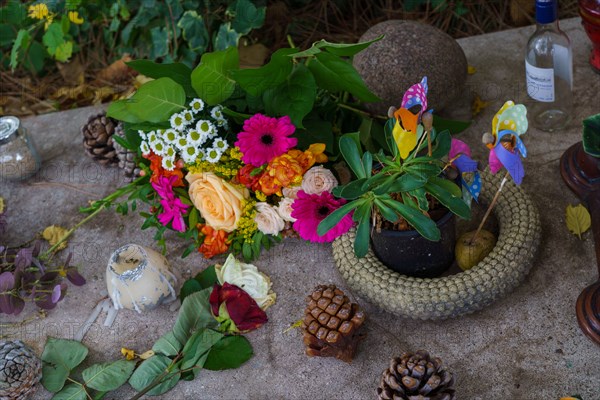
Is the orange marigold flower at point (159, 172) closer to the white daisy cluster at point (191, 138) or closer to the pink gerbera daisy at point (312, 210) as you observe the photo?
the white daisy cluster at point (191, 138)

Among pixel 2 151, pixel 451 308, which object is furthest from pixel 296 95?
pixel 2 151

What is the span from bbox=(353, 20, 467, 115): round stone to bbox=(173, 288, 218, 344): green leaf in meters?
0.64

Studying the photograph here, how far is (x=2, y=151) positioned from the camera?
1.98 metres

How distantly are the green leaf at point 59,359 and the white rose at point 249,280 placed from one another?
33 centimetres

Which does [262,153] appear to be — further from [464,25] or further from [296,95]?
[464,25]

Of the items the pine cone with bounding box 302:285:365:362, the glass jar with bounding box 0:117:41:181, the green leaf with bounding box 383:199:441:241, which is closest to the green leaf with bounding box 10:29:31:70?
the glass jar with bounding box 0:117:41:181

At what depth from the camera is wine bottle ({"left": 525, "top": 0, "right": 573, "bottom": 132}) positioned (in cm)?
177

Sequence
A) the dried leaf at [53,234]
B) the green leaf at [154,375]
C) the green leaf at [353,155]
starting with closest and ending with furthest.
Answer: the green leaf at [353,155] → the green leaf at [154,375] → the dried leaf at [53,234]

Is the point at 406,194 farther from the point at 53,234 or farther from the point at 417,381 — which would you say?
the point at 53,234

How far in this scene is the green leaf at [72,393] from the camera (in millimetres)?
1526

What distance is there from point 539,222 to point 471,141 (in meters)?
0.37

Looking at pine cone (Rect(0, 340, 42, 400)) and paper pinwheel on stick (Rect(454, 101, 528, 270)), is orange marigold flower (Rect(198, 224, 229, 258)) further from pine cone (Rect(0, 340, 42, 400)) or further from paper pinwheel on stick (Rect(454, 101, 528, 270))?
paper pinwheel on stick (Rect(454, 101, 528, 270))

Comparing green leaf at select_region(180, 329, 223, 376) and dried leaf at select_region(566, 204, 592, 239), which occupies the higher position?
dried leaf at select_region(566, 204, 592, 239)

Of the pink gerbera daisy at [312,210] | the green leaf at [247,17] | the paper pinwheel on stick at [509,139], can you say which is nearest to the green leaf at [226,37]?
the green leaf at [247,17]
